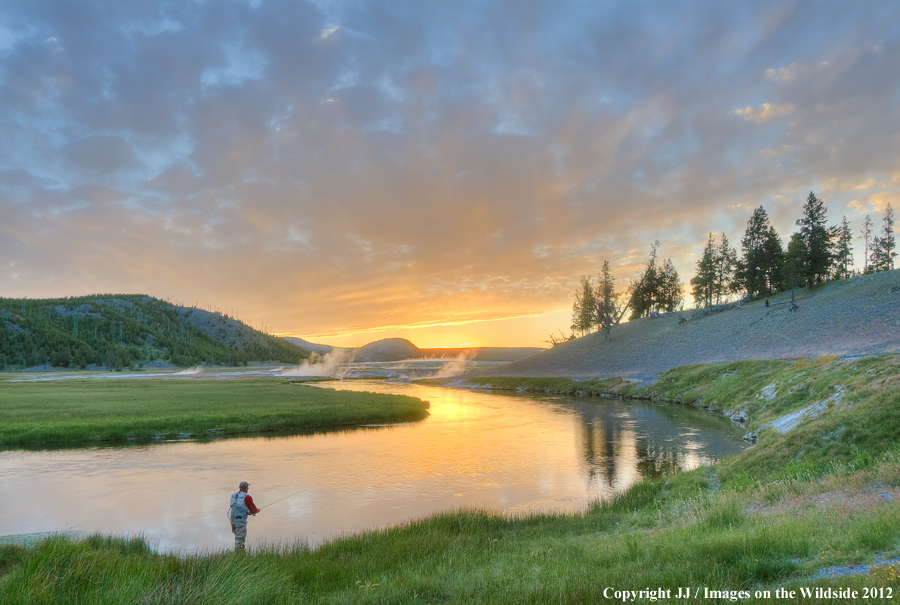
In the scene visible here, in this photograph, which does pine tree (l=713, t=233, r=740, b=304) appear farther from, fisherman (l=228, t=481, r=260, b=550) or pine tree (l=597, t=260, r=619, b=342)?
fisherman (l=228, t=481, r=260, b=550)

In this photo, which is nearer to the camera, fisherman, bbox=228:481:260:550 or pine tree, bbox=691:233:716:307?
fisherman, bbox=228:481:260:550

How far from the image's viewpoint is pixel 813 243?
102688 millimetres

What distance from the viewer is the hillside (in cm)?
6556

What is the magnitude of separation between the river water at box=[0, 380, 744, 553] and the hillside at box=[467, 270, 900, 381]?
35231 millimetres

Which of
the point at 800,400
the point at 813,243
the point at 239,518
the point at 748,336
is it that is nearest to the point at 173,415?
the point at 239,518

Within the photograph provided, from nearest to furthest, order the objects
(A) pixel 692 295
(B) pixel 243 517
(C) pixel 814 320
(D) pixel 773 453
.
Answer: (B) pixel 243 517, (D) pixel 773 453, (C) pixel 814 320, (A) pixel 692 295

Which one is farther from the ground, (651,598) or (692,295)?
(692,295)

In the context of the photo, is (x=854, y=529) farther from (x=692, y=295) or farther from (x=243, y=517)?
(x=692, y=295)

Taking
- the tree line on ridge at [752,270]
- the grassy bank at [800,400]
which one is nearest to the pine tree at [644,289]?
the tree line on ridge at [752,270]

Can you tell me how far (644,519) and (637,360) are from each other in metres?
85.9

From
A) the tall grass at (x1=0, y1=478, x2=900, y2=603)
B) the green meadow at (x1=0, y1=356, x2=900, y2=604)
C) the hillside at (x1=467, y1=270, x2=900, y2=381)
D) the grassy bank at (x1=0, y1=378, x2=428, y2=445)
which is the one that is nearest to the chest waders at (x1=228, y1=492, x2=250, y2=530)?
the green meadow at (x1=0, y1=356, x2=900, y2=604)

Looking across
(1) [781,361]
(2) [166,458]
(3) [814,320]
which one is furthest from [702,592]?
(3) [814,320]

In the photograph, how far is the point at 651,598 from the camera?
677 centimetres

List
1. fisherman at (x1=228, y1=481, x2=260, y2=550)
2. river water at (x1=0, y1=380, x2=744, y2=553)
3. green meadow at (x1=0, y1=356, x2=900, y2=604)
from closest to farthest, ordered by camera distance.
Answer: green meadow at (x1=0, y1=356, x2=900, y2=604)
fisherman at (x1=228, y1=481, x2=260, y2=550)
river water at (x1=0, y1=380, x2=744, y2=553)
